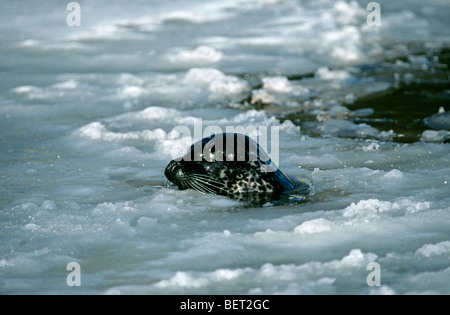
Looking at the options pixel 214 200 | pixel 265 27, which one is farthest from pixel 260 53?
pixel 214 200

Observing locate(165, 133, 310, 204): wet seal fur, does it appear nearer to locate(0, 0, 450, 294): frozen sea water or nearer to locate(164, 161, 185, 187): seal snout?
locate(164, 161, 185, 187): seal snout

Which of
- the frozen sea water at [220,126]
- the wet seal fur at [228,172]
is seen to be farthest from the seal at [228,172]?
the frozen sea water at [220,126]

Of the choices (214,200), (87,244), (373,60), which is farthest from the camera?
(373,60)

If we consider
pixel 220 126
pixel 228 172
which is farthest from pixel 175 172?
pixel 220 126

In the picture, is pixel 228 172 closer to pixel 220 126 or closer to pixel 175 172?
pixel 175 172
